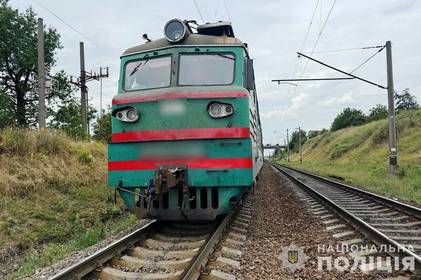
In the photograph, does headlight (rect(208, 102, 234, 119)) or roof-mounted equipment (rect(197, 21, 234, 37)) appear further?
roof-mounted equipment (rect(197, 21, 234, 37))

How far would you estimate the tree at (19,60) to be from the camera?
3072 centimetres

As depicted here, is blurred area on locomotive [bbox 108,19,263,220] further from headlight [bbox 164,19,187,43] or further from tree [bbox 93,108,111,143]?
tree [bbox 93,108,111,143]

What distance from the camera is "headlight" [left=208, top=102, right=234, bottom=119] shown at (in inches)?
255

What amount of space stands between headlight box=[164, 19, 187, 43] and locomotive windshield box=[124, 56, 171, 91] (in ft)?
1.09

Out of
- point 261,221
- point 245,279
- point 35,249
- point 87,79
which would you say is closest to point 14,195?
point 35,249

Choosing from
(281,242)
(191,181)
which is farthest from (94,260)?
(281,242)

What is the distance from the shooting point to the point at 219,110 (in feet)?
21.4

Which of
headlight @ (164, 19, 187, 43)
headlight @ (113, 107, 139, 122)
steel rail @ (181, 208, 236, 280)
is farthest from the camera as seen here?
headlight @ (164, 19, 187, 43)

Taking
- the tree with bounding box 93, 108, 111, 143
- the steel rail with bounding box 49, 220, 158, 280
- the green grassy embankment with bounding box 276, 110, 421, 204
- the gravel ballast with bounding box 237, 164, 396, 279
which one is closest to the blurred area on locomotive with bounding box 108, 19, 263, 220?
the steel rail with bounding box 49, 220, 158, 280

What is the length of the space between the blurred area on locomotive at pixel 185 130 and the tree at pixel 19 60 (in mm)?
26011

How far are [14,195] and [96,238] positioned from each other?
3.24m

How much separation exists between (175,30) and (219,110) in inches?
65.2

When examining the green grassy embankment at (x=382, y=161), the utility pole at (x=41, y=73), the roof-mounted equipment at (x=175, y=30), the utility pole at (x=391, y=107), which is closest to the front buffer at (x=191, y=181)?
the roof-mounted equipment at (x=175, y=30)

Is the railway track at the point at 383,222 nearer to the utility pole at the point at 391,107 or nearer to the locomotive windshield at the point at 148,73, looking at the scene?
the locomotive windshield at the point at 148,73
